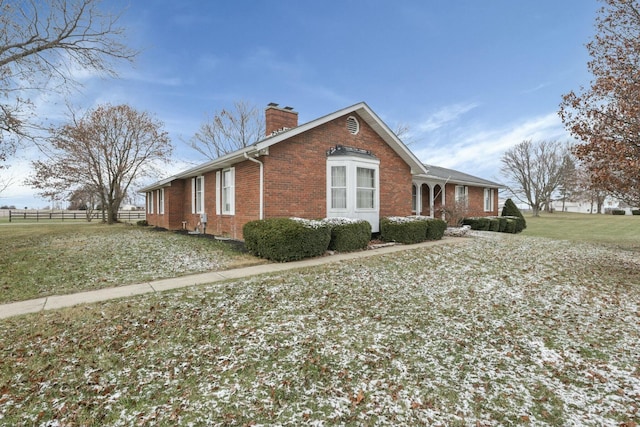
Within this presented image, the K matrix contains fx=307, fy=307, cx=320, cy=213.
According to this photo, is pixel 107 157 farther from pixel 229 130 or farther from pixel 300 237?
pixel 300 237

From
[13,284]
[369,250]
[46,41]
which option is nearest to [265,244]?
[369,250]

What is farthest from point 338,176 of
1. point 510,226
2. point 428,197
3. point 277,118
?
point 510,226

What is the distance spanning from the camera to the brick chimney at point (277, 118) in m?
13.5

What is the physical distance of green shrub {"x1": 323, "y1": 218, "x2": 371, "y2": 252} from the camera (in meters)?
10.2

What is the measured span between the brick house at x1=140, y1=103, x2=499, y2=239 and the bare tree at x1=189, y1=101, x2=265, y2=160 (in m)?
17.4

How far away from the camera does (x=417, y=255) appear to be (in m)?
9.84

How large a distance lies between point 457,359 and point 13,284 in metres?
8.57

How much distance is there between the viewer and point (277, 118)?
13594mm

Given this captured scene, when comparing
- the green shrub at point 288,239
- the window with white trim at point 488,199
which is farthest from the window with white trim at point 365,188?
the window with white trim at point 488,199

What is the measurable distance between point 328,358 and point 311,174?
8.38 metres

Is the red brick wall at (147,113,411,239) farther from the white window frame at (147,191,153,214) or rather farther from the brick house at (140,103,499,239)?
the white window frame at (147,191,153,214)

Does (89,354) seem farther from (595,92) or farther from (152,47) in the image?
(595,92)

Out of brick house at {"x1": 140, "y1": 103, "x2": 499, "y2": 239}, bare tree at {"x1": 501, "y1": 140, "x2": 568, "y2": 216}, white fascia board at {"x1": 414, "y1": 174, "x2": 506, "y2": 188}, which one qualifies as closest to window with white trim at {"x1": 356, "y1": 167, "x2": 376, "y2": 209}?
brick house at {"x1": 140, "y1": 103, "x2": 499, "y2": 239}

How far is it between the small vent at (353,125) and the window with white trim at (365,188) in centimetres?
164
